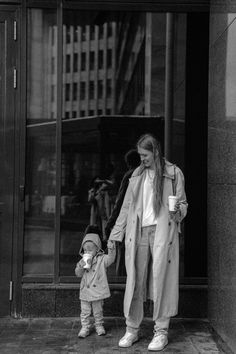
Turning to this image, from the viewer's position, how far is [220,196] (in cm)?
538

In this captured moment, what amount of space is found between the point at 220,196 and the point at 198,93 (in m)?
1.86

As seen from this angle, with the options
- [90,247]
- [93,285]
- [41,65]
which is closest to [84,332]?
[93,285]

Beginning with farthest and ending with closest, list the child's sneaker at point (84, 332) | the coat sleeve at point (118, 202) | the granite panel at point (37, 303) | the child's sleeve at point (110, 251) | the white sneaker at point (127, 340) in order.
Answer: the coat sleeve at point (118, 202) → the granite panel at point (37, 303) → the child's sneaker at point (84, 332) → the child's sleeve at point (110, 251) → the white sneaker at point (127, 340)

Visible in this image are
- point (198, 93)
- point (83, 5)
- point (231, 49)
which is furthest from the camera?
point (198, 93)

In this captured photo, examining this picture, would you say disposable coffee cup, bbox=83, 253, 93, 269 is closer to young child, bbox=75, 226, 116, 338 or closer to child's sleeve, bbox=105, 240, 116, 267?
young child, bbox=75, 226, 116, 338

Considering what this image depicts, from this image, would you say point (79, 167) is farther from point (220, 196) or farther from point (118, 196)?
point (220, 196)

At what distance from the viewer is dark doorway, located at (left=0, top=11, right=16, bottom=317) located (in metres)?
6.38

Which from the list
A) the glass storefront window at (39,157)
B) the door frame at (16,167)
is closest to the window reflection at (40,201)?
the glass storefront window at (39,157)

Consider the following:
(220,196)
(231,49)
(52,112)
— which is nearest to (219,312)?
(220,196)

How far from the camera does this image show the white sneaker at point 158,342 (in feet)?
17.4

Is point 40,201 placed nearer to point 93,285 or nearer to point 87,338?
point 93,285

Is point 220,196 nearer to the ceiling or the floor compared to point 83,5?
nearer to the floor

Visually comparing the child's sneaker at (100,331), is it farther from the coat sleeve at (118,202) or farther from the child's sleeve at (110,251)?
the coat sleeve at (118,202)

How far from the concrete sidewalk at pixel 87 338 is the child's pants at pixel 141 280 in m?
0.21
